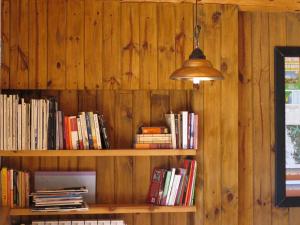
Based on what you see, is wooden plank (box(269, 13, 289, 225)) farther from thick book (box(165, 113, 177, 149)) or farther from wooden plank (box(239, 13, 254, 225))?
thick book (box(165, 113, 177, 149))

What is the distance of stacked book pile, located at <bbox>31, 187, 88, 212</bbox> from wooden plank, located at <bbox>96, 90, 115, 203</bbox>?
273mm

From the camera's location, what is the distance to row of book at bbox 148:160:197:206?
3303 mm

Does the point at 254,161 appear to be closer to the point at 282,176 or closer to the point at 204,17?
the point at 282,176

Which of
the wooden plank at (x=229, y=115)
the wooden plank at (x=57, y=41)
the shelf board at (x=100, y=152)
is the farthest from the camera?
the wooden plank at (x=229, y=115)

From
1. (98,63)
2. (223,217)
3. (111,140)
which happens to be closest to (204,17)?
(98,63)

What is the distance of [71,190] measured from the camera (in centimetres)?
322

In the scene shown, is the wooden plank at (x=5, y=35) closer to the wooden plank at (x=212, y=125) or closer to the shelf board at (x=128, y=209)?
the shelf board at (x=128, y=209)

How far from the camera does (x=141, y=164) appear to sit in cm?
348

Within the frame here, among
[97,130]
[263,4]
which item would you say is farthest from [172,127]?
[263,4]

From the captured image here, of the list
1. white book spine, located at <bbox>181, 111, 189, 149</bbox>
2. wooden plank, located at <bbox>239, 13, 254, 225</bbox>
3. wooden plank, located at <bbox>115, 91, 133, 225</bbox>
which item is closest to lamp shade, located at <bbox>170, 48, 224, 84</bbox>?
white book spine, located at <bbox>181, 111, 189, 149</bbox>

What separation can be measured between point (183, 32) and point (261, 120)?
835 mm

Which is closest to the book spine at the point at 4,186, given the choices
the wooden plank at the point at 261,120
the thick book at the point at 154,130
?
the thick book at the point at 154,130

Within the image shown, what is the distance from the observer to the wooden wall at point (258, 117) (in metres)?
3.55

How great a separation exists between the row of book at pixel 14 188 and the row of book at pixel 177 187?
84 centimetres
